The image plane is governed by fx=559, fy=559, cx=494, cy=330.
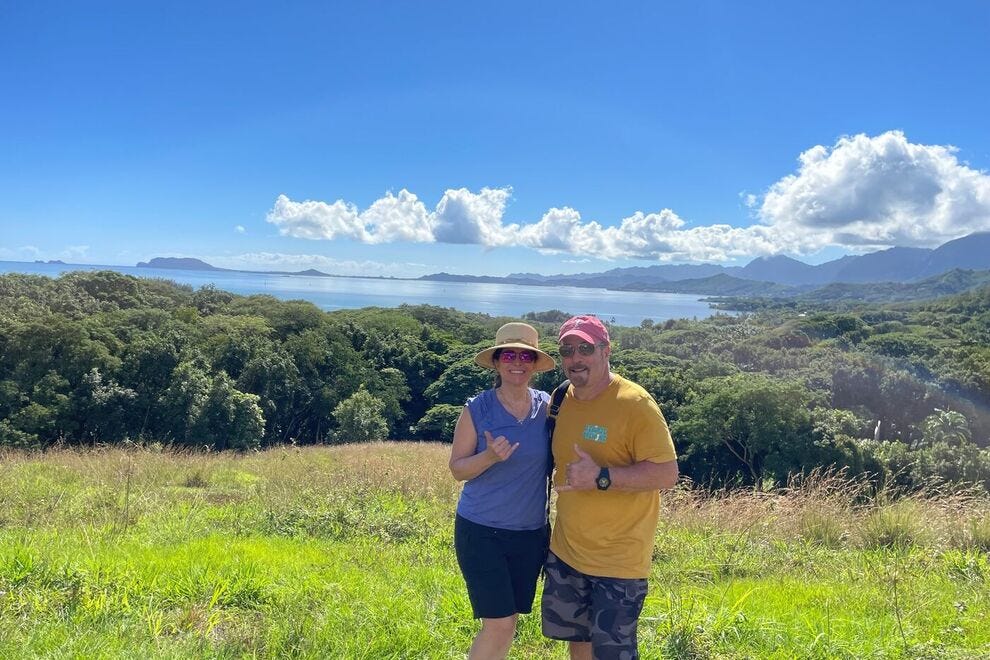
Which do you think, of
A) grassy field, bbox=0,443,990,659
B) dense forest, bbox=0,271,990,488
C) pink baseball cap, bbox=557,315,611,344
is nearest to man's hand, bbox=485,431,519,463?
pink baseball cap, bbox=557,315,611,344

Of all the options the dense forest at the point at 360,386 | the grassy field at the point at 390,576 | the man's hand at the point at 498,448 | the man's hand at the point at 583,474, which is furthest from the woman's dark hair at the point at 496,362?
the dense forest at the point at 360,386

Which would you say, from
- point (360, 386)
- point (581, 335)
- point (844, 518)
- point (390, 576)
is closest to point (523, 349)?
point (581, 335)

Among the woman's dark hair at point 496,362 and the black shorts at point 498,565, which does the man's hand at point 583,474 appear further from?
the woman's dark hair at point 496,362

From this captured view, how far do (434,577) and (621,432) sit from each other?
2015 mm

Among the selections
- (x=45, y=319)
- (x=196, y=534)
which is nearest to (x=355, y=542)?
(x=196, y=534)

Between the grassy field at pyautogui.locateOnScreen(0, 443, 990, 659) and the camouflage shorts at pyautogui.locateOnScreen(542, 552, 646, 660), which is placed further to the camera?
the grassy field at pyautogui.locateOnScreen(0, 443, 990, 659)

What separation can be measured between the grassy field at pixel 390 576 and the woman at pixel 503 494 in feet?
1.85

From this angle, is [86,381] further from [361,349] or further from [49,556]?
[49,556]

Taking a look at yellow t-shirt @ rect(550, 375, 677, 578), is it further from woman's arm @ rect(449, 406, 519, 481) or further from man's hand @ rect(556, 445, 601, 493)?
woman's arm @ rect(449, 406, 519, 481)

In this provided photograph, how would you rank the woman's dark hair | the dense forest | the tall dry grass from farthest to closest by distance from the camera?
1. the dense forest
2. the tall dry grass
3. the woman's dark hair

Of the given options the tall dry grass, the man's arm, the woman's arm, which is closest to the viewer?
the man's arm

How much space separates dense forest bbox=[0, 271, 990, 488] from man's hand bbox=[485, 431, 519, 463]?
14.2m

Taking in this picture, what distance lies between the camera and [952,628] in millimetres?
2961

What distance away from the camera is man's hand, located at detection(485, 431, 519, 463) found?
221 cm
